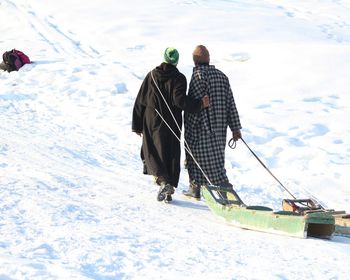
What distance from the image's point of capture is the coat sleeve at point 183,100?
5945 millimetres

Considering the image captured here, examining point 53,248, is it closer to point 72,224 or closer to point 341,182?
point 72,224

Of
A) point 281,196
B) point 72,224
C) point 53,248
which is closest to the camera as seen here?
point 53,248

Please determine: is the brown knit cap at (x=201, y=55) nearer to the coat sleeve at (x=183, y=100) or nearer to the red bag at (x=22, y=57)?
the coat sleeve at (x=183, y=100)

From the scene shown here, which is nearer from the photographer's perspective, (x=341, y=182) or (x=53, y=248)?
(x=53, y=248)

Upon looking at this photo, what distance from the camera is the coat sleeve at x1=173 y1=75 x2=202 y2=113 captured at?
595 cm

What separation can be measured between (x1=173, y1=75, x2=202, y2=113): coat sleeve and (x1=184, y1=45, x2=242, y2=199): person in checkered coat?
0.10 meters

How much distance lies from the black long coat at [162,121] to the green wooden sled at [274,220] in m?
0.58

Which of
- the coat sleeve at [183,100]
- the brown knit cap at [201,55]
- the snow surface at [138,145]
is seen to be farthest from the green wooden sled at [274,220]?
the brown knit cap at [201,55]

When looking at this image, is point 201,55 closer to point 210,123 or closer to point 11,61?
point 210,123

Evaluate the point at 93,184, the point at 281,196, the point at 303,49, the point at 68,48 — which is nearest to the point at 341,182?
the point at 281,196

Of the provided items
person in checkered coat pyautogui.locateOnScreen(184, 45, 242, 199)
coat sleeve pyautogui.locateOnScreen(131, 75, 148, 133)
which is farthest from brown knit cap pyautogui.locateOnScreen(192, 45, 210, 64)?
coat sleeve pyautogui.locateOnScreen(131, 75, 148, 133)

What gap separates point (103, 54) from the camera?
50.6 ft

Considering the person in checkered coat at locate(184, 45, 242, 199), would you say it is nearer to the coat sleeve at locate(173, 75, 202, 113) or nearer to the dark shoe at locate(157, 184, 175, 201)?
the coat sleeve at locate(173, 75, 202, 113)

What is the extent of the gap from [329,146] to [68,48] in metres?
8.61
